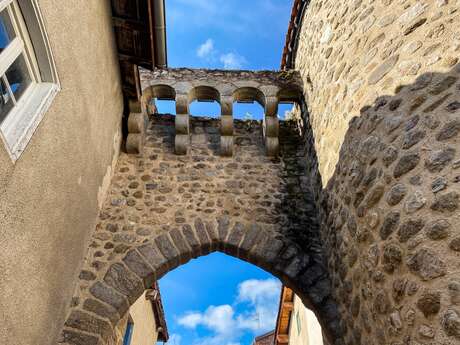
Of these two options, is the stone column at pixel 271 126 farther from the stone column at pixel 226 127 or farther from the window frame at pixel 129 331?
the window frame at pixel 129 331

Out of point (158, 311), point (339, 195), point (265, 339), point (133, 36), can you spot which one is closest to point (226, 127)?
point (133, 36)

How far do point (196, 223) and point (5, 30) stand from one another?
9.23 feet

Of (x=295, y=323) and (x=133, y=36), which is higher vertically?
(x=133, y=36)

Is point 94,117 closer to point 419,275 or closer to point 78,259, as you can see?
point 78,259

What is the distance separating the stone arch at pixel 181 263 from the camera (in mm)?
3834

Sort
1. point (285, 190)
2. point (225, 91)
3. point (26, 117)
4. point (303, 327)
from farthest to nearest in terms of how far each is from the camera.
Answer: point (303, 327)
point (225, 91)
point (285, 190)
point (26, 117)

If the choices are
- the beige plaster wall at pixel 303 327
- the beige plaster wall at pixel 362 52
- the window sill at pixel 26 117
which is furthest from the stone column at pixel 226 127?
the beige plaster wall at pixel 303 327

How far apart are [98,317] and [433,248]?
304 centimetres

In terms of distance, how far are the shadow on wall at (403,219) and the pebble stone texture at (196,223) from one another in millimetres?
778

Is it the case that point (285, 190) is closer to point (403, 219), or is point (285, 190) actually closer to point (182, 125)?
point (182, 125)

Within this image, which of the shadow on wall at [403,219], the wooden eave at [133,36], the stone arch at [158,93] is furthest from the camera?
the stone arch at [158,93]

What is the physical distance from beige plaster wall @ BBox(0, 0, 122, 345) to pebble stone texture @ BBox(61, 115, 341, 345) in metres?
0.33

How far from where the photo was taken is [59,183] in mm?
3178

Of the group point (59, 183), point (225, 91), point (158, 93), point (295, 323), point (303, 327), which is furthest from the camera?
point (295, 323)
